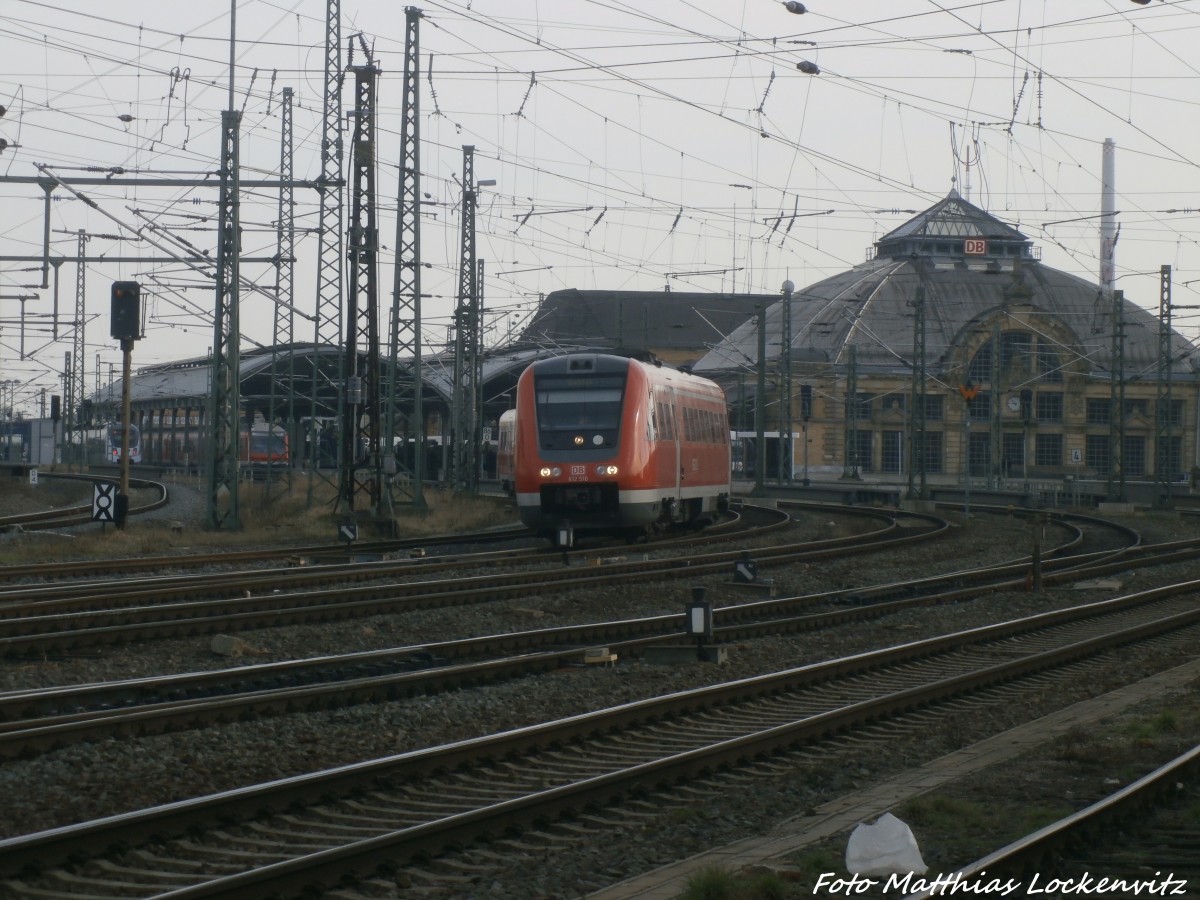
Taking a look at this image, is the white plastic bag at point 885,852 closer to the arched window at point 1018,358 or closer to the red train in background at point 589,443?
the red train in background at point 589,443

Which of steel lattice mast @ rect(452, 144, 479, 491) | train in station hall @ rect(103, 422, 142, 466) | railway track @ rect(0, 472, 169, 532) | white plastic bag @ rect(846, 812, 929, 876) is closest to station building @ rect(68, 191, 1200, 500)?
train in station hall @ rect(103, 422, 142, 466)

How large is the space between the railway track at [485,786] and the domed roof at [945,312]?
71.1 meters

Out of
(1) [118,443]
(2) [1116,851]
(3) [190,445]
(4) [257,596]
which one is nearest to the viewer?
(2) [1116,851]

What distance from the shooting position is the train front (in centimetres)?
2594

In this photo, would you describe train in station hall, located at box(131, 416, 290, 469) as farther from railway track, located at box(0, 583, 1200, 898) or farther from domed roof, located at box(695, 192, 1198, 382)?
railway track, located at box(0, 583, 1200, 898)

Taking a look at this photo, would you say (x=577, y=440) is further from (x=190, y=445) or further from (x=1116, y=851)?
(x=190, y=445)

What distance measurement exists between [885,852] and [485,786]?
3.01 metres

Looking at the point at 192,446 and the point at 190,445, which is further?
the point at 192,446

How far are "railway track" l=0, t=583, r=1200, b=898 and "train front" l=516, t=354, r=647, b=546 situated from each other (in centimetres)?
1182

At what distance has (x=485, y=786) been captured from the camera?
886cm

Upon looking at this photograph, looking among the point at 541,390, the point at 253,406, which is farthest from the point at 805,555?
the point at 253,406

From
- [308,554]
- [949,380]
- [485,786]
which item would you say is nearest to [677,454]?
[308,554]

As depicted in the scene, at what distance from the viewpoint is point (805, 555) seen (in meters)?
25.5

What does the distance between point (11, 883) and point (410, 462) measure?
5995 centimetres
